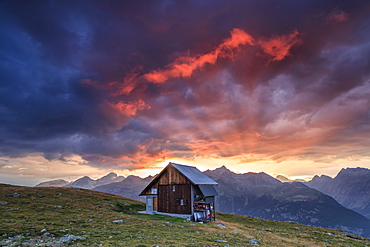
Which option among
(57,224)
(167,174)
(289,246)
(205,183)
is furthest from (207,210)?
(57,224)

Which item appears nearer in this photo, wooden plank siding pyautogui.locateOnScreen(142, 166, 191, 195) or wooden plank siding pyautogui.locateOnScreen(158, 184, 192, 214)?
wooden plank siding pyautogui.locateOnScreen(158, 184, 192, 214)

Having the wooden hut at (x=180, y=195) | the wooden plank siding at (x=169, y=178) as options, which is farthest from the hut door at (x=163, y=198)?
the wooden plank siding at (x=169, y=178)

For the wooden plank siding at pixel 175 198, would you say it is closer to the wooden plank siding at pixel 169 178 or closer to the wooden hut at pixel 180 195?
the wooden hut at pixel 180 195

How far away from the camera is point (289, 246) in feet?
88.6

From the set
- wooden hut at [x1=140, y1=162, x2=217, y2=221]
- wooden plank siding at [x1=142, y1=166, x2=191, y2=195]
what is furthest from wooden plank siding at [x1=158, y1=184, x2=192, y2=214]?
wooden plank siding at [x1=142, y1=166, x2=191, y2=195]

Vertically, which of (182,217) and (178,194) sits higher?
(178,194)

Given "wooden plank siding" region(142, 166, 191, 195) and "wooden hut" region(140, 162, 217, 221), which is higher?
"wooden plank siding" region(142, 166, 191, 195)

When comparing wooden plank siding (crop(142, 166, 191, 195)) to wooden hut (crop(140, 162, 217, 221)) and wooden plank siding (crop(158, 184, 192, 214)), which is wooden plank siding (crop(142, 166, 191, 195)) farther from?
wooden plank siding (crop(158, 184, 192, 214))

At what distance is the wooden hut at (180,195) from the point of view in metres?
48.5

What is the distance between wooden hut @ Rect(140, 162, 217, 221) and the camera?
48516 mm

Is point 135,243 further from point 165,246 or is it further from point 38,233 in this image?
point 38,233

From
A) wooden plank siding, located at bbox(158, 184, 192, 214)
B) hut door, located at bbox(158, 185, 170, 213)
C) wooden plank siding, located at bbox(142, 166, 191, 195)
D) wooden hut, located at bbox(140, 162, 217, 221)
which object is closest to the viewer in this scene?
wooden hut, located at bbox(140, 162, 217, 221)

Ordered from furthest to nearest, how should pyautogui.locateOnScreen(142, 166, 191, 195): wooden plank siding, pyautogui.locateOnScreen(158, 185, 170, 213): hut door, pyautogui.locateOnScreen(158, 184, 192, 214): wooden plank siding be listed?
pyautogui.locateOnScreen(158, 185, 170, 213): hut door → pyautogui.locateOnScreen(142, 166, 191, 195): wooden plank siding → pyautogui.locateOnScreen(158, 184, 192, 214): wooden plank siding

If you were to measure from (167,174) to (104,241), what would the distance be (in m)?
34.0
